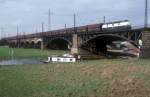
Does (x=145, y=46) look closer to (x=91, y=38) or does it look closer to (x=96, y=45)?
(x=91, y=38)

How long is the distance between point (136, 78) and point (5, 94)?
886 cm

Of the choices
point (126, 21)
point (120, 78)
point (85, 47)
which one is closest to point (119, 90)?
point (120, 78)

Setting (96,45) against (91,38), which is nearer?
(91,38)

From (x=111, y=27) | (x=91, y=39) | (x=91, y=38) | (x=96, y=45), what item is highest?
(x=111, y=27)

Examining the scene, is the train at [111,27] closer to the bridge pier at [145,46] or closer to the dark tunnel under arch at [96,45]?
the dark tunnel under arch at [96,45]

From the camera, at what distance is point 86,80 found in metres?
30.2

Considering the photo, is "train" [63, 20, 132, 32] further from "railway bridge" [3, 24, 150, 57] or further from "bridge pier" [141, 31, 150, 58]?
Result: "bridge pier" [141, 31, 150, 58]

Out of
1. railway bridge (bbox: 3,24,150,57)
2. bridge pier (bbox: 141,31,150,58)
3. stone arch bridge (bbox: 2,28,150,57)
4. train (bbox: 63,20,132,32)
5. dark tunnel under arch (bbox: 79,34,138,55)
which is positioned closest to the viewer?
bridge pier (bbox: 141,31,150,58)

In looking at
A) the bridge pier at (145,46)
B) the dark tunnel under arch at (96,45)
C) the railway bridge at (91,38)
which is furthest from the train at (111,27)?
the bridge pier at (145,46)

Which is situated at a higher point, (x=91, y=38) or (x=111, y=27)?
(x=111, y=27)

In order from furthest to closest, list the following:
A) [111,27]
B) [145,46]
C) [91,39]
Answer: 1. [91,39]
2. [111,27]
3. [145,46]

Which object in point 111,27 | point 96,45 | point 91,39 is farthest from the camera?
point 96,45

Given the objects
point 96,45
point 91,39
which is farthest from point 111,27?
point 96,45

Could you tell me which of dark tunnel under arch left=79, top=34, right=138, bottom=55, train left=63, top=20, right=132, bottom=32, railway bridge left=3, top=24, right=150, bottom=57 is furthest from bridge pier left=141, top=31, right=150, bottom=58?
dark tunnel under arch left=79, top=34, right=138, bottom=55
